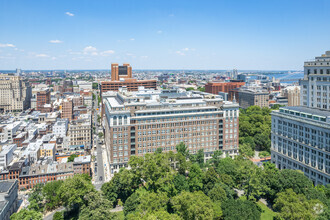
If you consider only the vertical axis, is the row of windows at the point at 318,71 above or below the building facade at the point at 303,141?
above

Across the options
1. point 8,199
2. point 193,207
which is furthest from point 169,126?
point 8,199

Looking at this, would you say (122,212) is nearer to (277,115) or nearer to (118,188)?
(118,188)

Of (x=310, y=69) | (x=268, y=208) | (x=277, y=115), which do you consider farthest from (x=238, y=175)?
(x=310, y=69)

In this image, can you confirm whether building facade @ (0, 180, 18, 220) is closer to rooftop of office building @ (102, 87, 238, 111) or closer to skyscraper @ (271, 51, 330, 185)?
rooftop of office building @ (102, 87, 238, 111)

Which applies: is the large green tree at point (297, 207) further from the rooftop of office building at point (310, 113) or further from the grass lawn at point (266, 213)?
the rooftop of office building at point (310, 113)

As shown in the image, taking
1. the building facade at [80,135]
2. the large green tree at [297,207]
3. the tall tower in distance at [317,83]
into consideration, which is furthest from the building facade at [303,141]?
the building facade at [80,135]
